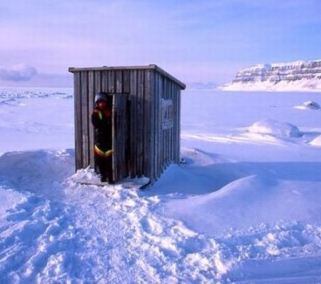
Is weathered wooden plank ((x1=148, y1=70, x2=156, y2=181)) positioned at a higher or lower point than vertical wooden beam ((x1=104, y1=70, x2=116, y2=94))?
lower

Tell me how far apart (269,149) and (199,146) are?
98.6 inches

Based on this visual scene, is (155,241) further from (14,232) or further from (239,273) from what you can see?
(14,232)

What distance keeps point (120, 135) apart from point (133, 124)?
0.35m

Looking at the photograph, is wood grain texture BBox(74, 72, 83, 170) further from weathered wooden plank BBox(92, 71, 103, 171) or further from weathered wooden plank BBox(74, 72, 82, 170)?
weathered wooden plank BBox(92, 71, 103, 171)

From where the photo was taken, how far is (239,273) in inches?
142

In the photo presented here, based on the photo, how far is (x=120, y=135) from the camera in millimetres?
6551

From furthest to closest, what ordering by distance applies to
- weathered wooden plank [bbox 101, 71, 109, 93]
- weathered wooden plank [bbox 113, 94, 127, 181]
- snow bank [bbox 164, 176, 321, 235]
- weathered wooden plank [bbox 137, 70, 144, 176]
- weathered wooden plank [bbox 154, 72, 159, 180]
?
1. weathered wooden plank [bbox 101, 71, 109, 93]
2. weathered wooden plank [bbox 154, 72, 159, 180]
3. weathered wooden plank [bbox 137, 70, 144, 176]
4. weathered wooden plank [bbox 113, 94, 127, 181]
5. snow bank [bbox 164, 176, 321, 235]

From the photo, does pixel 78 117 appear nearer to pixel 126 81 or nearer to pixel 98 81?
pixel 98 81

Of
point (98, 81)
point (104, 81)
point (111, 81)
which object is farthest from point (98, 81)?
point (111, 81)

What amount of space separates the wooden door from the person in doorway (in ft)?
0.53

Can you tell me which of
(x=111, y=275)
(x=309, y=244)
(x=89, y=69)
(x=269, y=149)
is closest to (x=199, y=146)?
(x=269, y=149)

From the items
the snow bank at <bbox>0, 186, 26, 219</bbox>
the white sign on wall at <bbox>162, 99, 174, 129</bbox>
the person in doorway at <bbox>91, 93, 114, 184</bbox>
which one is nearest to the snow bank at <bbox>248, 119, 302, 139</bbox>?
the white sign on wall at <bbox>162, 99, 174, 129</bbox>

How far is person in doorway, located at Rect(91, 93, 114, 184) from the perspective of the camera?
651 centimetres

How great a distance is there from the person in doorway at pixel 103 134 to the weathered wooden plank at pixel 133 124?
15.4 inches
